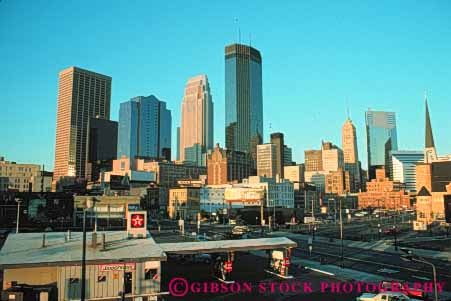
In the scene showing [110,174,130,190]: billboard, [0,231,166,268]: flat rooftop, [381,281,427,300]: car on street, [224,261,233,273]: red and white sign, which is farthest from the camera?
[110,174,130,190]: billboard

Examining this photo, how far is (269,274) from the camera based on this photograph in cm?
Result: 4509

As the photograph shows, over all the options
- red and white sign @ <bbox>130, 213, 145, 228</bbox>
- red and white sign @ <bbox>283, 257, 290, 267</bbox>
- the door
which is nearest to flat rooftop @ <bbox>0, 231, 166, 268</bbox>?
the door

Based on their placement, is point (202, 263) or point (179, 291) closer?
point (179, 291)

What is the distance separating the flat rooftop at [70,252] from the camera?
95.7 feet

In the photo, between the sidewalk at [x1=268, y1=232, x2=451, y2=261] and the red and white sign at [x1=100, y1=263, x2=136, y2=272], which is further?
the sidewalk at [x1=268, y1=232, x2=451, y2=261]

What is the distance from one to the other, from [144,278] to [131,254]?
2122 mm

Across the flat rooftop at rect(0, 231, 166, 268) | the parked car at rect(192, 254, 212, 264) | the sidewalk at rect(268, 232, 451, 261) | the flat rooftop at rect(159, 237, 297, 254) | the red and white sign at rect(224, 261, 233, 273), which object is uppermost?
the flat rooftop at rect(0, 231, 166, 268)

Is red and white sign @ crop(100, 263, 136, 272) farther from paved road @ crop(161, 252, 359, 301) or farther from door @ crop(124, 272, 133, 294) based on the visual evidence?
paved road @ crop(161, 252, 359, 301)

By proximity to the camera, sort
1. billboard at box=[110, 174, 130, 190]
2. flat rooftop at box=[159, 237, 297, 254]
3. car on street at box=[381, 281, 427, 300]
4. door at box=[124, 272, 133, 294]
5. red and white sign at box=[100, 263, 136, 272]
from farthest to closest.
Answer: billboard at box=[110, 174, 130, 190] → flat rooftop at box=[159, 237, 297, 254] → car on street at box=[381, 281, 427, 300] → door at box=[124, 272, 133, 294] → red and white sign at box=[100, 263, 136, 272]

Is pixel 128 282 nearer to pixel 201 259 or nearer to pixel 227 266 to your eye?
pixel 227 266

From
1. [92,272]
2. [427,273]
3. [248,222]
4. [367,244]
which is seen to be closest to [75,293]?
[92,272]

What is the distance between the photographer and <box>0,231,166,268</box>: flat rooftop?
29.2m

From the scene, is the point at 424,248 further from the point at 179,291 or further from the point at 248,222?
the point at 248,222

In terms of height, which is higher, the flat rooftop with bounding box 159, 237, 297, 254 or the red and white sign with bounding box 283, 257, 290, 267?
the flat rooftop with bounding box 159, 237, 297, 254
